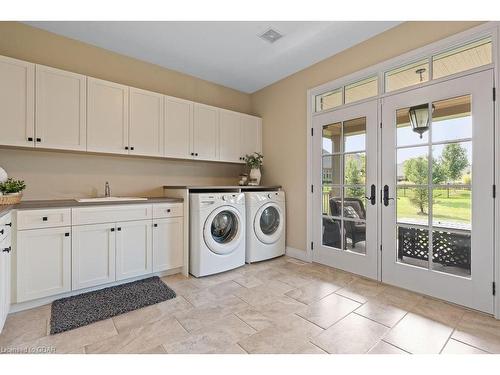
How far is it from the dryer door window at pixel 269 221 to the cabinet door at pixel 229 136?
3.05 ft

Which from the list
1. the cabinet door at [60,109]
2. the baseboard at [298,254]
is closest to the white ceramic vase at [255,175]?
the baseboard at [298,254]

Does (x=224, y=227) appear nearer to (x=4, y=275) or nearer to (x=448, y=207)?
(x=4, y=275)

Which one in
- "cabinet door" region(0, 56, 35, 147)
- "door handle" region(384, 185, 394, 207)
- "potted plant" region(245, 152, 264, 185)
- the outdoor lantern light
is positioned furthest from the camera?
"potted plant" region(245, 152, 264, 185)

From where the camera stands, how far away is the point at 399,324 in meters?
1.76

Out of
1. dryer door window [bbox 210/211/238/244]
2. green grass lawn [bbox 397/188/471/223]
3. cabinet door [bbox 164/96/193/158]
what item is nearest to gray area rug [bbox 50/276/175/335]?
dryer door window [bbox 210/211/238/244]

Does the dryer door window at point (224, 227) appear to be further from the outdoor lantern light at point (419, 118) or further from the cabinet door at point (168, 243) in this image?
the outdoor lantern light at point (419, 118)

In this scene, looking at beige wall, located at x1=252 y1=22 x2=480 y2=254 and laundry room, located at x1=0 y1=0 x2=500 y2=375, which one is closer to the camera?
laundry room, located at x1=0 y1=0 x2=500 y2=375

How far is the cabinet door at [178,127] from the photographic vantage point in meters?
3.02

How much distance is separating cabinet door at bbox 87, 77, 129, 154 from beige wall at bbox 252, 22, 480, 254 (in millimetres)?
2046

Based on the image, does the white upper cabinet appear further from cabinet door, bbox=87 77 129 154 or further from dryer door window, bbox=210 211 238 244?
dryer door window, bbox=210 211 238 244

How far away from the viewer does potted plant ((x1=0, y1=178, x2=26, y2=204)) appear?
1.93m

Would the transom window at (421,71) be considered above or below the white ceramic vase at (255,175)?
above
